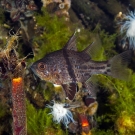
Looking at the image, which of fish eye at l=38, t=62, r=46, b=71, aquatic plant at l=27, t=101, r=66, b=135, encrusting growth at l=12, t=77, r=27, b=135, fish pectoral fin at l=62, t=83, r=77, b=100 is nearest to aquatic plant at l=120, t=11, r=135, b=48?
aquatic plant at l=27, t=101, r=66, b=135

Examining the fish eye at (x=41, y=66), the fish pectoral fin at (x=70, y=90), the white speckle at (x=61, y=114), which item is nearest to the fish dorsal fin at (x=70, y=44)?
the fish eye at (x=41, y=66)

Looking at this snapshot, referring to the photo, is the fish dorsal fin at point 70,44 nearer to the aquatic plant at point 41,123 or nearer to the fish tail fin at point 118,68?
the fish tail fin at point 118,68

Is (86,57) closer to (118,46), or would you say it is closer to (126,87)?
(126,87)

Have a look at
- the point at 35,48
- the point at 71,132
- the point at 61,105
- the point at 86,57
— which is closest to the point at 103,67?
the point at 86,57

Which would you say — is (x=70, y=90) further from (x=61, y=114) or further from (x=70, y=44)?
(x=61, y=114)

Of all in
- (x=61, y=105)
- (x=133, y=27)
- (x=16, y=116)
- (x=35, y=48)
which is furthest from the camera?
(x=133, y=27)

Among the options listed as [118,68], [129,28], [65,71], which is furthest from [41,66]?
[129,28]

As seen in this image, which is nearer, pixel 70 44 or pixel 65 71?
pixel 65 71
